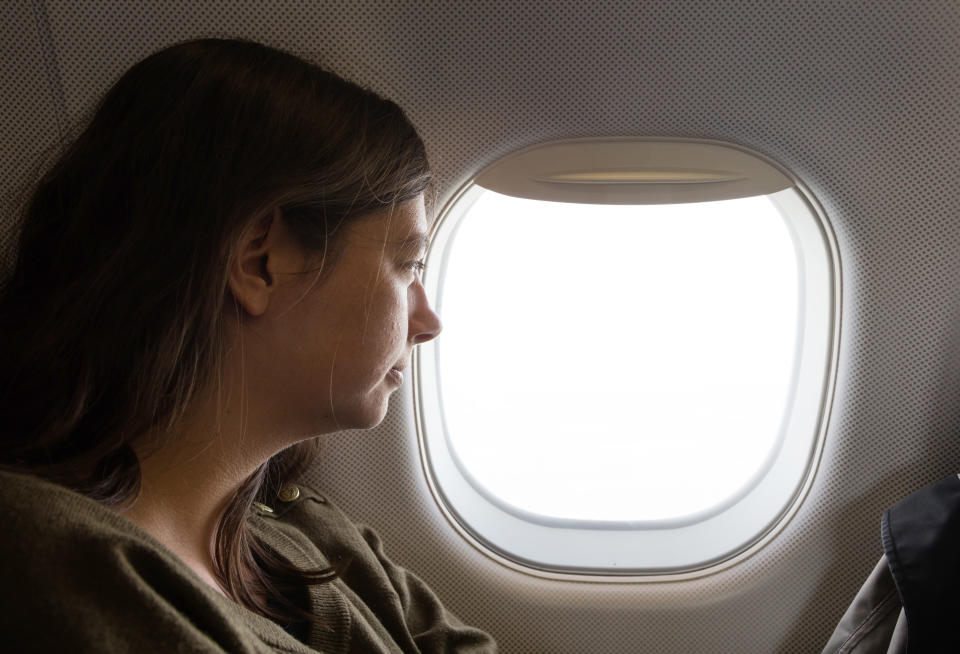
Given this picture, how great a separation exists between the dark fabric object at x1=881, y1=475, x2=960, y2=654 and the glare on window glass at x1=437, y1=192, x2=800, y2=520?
389 mm

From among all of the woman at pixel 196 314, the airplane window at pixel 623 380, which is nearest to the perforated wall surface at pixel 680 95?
the airplane window at pixel 623 380

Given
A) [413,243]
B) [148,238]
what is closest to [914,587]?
[413,243]

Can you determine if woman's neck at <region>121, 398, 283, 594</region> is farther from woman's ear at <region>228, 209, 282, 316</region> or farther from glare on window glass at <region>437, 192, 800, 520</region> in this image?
glare on window glass at <region>437, 192, 800, 520</region>

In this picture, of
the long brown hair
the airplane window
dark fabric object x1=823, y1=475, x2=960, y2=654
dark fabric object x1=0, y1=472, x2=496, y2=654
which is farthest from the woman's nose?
dark fabric object x1=823, y1=475, x2=960, y2=654

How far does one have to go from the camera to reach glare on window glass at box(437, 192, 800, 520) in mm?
1935

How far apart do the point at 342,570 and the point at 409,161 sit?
654 mm

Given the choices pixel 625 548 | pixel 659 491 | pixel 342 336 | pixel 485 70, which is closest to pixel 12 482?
pixel 342 336

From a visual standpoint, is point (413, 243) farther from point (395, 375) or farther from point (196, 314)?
point (196, 314)

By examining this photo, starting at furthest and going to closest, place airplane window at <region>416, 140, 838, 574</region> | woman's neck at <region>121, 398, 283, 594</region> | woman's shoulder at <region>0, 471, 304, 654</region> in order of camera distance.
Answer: airplane window at <region>416, 140, 838, 574</region> → woman's neck at <region>121, 398, 283, 594</region> → woman's shoulder at <region>0, 471, 304, 654</region>

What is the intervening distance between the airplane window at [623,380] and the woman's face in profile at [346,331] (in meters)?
0.42

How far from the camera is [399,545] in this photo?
164cm

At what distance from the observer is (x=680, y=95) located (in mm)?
1377

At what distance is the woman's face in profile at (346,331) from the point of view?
109 cm

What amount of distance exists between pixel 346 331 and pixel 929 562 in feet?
3.60
